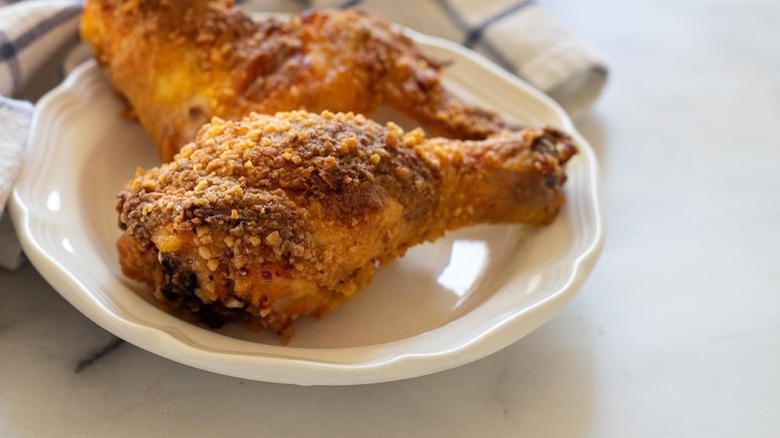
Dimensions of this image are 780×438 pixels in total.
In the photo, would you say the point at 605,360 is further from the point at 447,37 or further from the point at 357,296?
the point at 447,37

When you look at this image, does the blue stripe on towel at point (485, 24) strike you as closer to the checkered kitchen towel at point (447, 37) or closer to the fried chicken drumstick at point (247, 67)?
the checkered kitchen towel at point (447, 37)

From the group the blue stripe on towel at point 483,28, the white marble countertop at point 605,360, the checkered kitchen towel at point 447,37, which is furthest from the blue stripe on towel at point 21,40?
the blue stripe on towel at point 483,28

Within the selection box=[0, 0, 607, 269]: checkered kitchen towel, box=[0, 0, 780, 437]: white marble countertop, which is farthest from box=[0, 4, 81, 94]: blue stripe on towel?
box=[0, 0, 780, 437]: white marble countertop

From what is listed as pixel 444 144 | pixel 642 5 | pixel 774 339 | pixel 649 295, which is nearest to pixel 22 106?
pixel 444 144

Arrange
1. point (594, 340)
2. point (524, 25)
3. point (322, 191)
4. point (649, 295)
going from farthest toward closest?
1. point (524, 25)
2. point (649, 295)
3. point (594, 340)
4. point (322, 191)

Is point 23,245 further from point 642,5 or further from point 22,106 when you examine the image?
point 642,5

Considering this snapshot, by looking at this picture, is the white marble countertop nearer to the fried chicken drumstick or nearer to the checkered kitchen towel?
the checkered kitchen towel

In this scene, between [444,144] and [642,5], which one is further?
[642,5]
